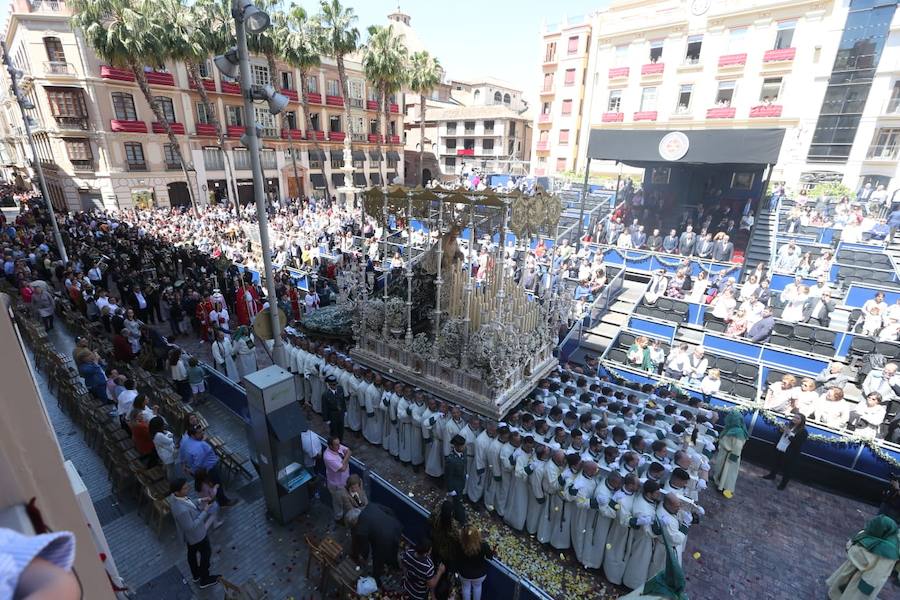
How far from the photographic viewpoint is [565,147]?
40.2 metres

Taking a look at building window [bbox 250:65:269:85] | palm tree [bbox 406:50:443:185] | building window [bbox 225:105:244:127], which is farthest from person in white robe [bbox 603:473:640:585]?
building window [bbox 250:65:269:85]

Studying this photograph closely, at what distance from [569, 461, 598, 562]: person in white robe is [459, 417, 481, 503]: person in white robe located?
1.77 meters

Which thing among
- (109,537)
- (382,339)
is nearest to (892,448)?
(382,339)

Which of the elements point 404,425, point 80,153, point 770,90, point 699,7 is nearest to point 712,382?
point 404,425

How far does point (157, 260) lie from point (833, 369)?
21.1 metres

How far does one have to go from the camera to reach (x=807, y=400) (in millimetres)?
8938

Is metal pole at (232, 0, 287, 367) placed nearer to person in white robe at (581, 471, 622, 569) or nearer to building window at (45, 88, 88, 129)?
person in white robe at (581, 471, 622, 569)

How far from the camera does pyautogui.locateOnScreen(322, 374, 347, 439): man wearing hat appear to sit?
28.6 feet

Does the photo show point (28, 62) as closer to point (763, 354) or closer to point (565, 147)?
point (565, 147)

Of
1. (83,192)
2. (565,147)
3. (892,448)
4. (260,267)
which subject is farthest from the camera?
(565,147)

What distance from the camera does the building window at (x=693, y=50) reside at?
98.9 ft

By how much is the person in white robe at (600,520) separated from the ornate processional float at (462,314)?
7.80ft

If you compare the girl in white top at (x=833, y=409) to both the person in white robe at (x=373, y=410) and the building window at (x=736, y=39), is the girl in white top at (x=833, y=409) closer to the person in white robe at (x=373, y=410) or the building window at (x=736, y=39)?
the person in white robe at (x=373, y=410)

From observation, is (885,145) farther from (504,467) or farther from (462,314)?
(504,467)
